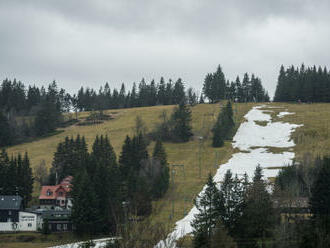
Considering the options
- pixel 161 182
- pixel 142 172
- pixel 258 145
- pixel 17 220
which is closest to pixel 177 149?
pixel 258 145

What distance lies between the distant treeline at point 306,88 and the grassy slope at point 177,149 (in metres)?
15.5

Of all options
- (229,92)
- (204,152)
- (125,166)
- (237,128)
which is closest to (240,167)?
(204,152)

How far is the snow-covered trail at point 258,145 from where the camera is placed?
90.8 meters

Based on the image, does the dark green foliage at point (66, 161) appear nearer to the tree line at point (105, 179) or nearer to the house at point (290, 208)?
the tree line at point (105, 179)

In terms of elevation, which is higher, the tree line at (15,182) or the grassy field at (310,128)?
the grassy field at (310,128)

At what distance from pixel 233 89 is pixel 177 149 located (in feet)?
216

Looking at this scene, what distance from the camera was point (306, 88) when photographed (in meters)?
150

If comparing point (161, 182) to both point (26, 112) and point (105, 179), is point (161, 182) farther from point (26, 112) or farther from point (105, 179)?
point (26, 112)

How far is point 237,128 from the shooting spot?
4838 inches

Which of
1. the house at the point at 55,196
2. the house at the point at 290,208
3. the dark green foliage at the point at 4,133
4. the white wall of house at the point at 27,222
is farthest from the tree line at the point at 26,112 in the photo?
the house at the point at 290,208

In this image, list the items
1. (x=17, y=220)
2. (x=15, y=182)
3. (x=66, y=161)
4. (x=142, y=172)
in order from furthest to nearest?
(x=66, y=161), (x=142, y=172), (x=15, y=182), (x=17, y=220)

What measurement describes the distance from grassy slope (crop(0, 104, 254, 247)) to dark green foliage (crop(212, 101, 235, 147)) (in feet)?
6.31

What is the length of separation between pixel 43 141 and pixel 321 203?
89582 mm

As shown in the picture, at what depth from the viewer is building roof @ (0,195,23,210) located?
243 ft
